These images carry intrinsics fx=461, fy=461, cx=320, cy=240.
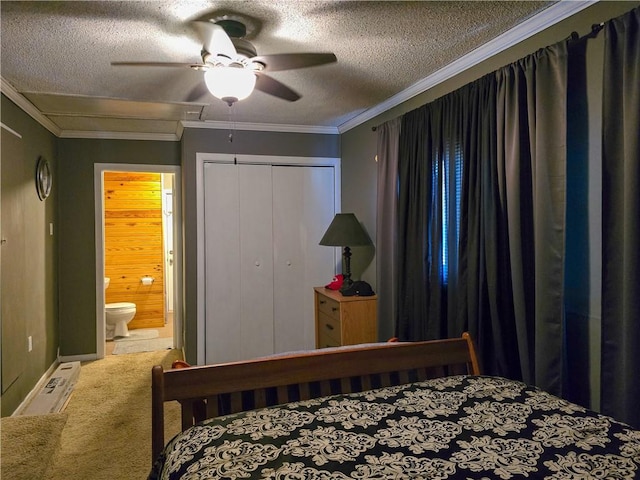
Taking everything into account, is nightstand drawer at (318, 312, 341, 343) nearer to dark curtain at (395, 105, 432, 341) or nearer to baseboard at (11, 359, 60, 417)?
dark curtain at (395, 105, 432, 341)

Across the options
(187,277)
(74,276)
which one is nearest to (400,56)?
(187,277)

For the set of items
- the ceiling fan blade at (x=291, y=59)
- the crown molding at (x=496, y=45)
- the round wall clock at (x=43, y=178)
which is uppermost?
the crown molding at (x=496, y=45)

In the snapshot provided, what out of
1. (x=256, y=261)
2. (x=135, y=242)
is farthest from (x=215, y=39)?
(x=135, y=242)

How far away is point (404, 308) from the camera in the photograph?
3.33 m

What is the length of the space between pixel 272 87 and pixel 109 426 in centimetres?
260

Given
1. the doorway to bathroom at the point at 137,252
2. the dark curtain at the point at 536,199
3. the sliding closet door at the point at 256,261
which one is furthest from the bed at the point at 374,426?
the doorway to bathroom at the point at 137,252

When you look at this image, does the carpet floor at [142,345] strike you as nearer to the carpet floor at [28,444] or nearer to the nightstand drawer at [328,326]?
the nightstand drawer at [328,326]

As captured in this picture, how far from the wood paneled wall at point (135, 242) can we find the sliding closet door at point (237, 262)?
2.37m

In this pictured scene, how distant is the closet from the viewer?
4.43m

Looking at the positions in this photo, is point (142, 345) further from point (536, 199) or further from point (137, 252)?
point (536, 199)

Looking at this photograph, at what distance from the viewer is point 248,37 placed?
7.86 ft

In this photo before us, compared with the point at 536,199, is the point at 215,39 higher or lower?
higher

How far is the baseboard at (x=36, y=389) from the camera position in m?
3.46

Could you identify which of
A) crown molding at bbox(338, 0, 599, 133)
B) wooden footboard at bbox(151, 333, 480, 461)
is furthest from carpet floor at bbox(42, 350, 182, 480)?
crown molding at bbox(338, 0, 599, 133)
